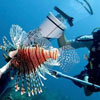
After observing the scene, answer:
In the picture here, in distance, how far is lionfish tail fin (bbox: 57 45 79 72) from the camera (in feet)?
6.52

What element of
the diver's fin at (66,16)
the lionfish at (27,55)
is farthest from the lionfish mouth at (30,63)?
the diver's fin at (66,16)

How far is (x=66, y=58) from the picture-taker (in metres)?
2.04

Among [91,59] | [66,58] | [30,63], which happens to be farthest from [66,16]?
[30,63]

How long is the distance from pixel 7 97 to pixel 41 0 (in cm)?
6012

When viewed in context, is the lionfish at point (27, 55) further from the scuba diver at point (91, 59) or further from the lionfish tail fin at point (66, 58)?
the scuba diver at point (91, 59)

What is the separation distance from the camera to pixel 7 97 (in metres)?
3.52

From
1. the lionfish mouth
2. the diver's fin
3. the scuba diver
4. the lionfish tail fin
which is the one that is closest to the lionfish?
the lionfish mouth

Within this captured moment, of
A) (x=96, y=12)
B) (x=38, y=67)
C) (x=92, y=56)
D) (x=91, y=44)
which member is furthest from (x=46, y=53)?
(x=96, y=12)

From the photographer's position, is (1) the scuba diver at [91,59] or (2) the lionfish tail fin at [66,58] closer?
(2) the lionfish tail fin at [66,58]

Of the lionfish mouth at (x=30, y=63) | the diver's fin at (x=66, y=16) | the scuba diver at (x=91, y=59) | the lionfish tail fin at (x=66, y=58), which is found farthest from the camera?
the diver's fin at (x=66, y=16)

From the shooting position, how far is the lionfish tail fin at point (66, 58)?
1.99m

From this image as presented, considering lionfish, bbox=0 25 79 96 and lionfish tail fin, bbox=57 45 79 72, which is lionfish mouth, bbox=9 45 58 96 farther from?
lionfish tail fin, bbox=57 45 79 72

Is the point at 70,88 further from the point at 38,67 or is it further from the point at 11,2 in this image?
the point at 11,2

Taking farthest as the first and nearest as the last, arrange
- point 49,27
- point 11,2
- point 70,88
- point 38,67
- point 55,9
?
point 11,2, point 70,88, point 55,9, point 49,27, point 38,67
